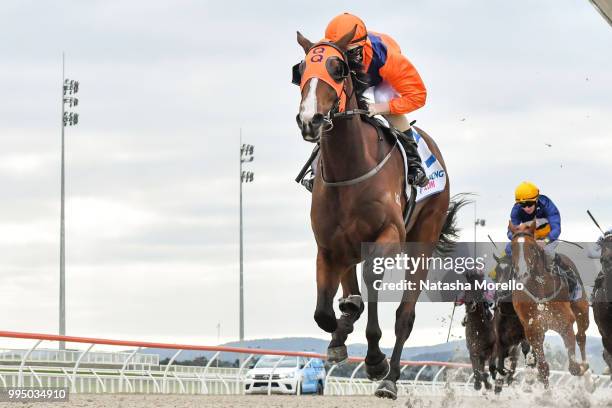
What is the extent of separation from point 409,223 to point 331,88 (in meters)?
1.76

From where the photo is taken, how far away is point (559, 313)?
11.5 meters

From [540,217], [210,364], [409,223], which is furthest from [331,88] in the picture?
[210,364]

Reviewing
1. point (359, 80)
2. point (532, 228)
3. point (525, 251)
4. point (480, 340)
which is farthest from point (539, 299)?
point (359, 80)

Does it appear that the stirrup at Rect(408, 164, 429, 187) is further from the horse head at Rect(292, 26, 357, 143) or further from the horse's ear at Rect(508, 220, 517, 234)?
the horse's ear at Rect(508, 220, 517, 234)

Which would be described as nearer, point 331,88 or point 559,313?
point 331,88

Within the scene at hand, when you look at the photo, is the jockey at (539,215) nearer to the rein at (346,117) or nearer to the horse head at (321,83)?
the rein at (346,117)

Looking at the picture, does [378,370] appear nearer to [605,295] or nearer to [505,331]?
[605,295]

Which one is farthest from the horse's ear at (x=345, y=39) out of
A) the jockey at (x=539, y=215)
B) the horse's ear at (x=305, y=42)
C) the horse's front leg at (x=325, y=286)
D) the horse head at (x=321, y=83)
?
the jockey at (x=539, y=215)

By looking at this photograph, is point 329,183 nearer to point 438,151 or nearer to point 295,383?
point 438,151

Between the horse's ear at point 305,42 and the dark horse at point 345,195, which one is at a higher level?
the horse's ear at point 305,42

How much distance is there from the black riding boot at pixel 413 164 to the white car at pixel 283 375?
10.6 meters

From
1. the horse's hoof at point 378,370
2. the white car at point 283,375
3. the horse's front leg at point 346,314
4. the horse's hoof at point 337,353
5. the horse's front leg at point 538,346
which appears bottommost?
the white car at point 283,375

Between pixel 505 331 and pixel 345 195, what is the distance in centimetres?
676

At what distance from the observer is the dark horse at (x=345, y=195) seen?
6.41m
